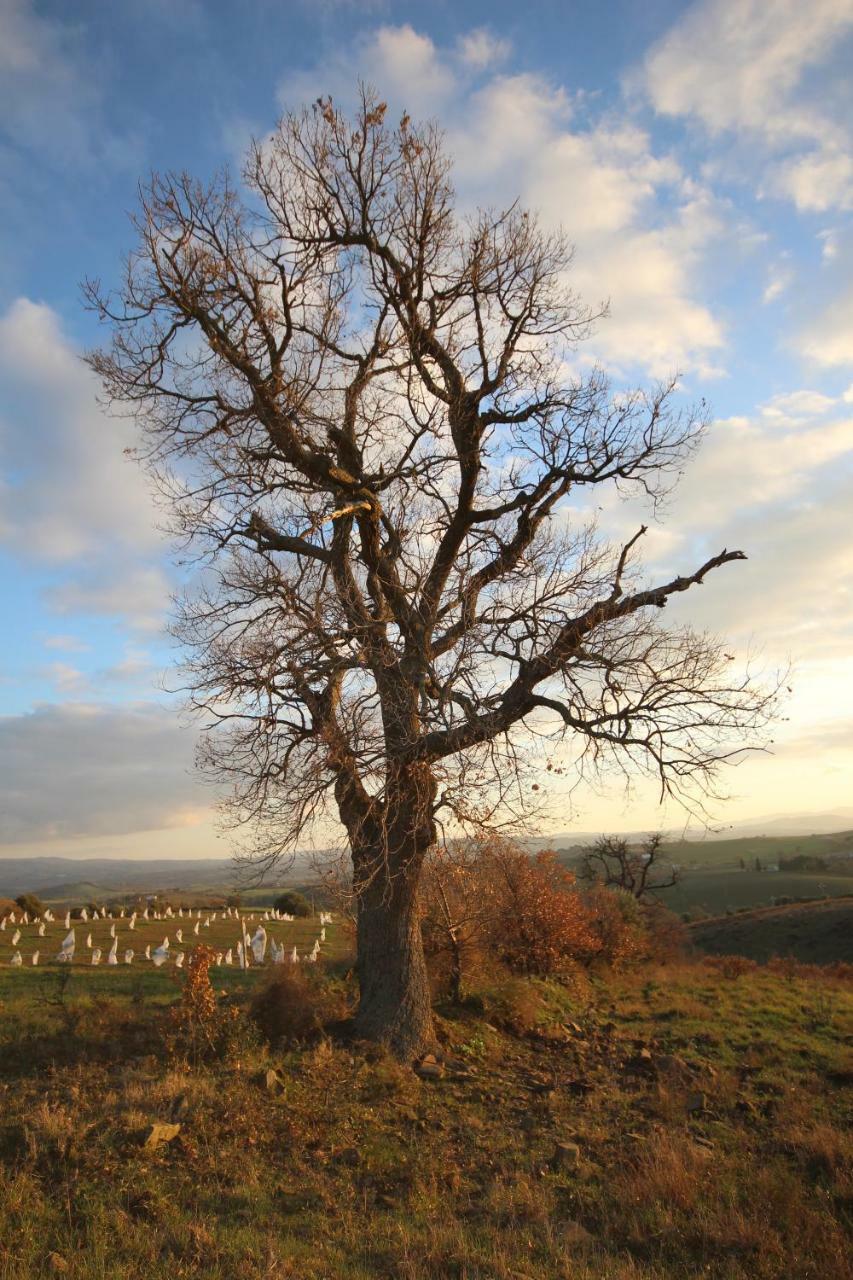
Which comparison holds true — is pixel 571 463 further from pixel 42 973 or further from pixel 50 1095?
pixel 42 973

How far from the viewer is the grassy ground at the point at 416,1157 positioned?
18.0 feet

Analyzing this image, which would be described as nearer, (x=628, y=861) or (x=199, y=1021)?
(x=199, y=1021)

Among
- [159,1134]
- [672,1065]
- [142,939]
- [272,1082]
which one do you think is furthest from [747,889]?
[159,1134]

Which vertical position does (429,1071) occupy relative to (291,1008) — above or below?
below

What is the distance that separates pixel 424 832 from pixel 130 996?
21.5ft

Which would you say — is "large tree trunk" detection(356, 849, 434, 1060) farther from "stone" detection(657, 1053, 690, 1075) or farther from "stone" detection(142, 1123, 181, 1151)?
"stone" detection(142, 1123, 181, 1151)

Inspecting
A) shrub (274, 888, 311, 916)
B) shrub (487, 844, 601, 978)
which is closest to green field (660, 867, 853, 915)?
shrub (274, 888, 311, 916)

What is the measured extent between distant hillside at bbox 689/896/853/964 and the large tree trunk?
29.4m

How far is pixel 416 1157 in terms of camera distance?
24.2 feet

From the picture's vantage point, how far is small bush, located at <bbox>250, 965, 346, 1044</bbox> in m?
10.4

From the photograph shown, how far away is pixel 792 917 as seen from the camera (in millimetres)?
41938

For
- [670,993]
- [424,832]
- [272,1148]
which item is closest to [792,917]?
[670,993]

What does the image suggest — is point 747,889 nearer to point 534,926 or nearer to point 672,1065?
point 534,926

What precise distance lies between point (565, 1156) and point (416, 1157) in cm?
147
